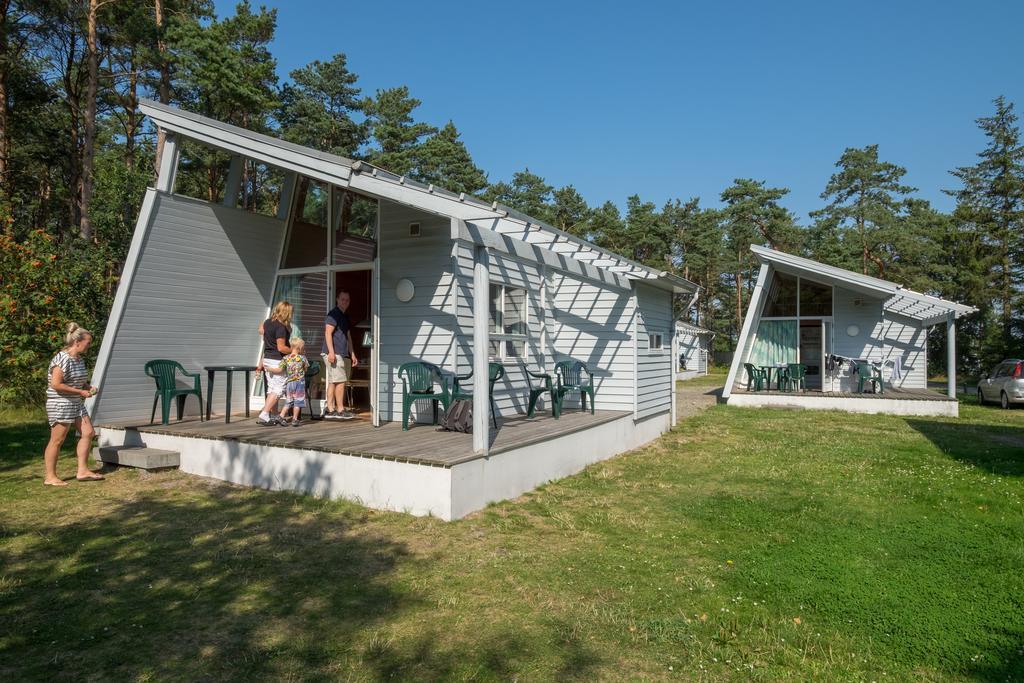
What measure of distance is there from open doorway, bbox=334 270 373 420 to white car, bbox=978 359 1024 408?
15097 millimetres

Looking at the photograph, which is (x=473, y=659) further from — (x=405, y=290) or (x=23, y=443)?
(x=23, y=443)

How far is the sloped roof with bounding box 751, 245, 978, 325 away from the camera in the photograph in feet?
44.3

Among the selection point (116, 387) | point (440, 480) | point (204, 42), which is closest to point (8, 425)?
point (116, 387)

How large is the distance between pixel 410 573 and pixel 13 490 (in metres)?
4.19

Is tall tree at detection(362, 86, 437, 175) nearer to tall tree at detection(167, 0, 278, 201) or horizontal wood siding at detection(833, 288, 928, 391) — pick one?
tall tree at detection(167, 0, 278, 201)

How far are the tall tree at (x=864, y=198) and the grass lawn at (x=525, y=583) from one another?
29.6 meters

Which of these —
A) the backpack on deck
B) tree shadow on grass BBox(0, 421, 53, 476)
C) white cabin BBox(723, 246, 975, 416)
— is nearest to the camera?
the backpack on deck

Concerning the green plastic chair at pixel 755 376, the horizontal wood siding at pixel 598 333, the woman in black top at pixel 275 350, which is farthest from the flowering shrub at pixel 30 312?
the green plastic chair at pixel 755 376

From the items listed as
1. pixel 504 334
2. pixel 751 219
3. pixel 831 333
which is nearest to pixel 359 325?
pixel 504 334

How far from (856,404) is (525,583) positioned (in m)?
12.5

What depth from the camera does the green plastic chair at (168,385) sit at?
6.91 metres

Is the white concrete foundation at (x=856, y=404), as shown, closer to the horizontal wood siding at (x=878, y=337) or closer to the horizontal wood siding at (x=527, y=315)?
the horizontal wood siding at (x=878, y=337)

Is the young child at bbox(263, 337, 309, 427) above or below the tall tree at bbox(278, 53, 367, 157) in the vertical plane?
below

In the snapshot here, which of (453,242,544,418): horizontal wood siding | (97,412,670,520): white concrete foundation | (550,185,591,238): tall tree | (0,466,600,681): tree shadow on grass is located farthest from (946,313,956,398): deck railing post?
(550,185,591,238): tall tree
